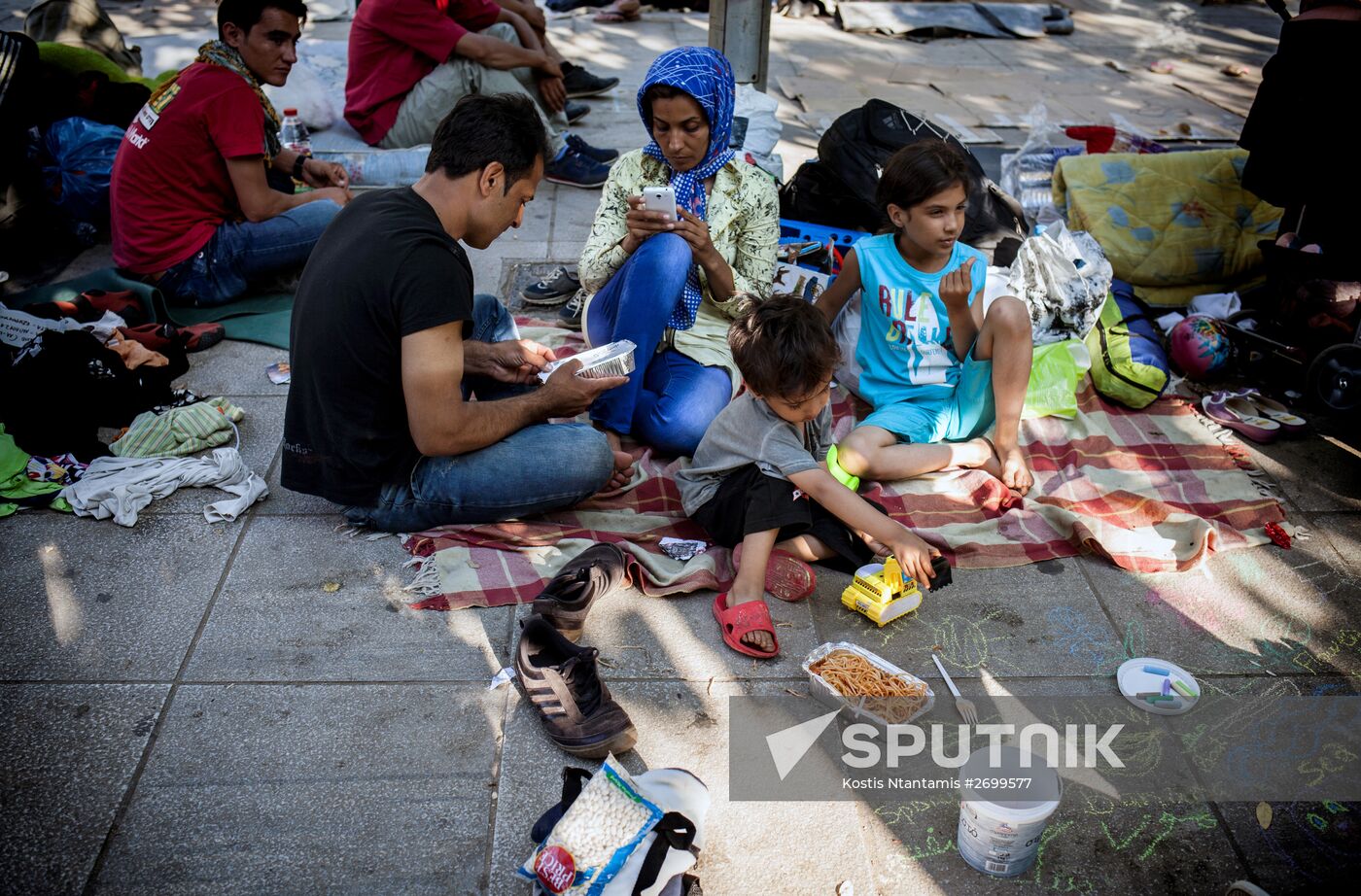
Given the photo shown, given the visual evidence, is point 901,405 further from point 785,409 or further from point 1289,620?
point 1289,620

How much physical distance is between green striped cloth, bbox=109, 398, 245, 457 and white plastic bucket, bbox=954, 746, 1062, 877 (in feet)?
9.04

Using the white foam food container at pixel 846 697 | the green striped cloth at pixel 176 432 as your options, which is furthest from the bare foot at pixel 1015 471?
the green striped cloth at pixel 176 432

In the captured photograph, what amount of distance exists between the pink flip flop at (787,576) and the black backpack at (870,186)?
204 centimetres

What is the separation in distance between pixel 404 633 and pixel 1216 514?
8.82 feet

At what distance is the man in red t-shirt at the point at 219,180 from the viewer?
408cm

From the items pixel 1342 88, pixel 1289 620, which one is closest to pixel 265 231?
pixel 1289 620

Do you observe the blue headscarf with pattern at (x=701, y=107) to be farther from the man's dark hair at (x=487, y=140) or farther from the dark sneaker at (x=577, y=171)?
the dark sneaker at (x=577, y=171)

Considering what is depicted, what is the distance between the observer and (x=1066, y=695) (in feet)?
8.77

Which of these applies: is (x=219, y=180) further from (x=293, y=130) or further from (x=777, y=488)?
(x=777, y=488)

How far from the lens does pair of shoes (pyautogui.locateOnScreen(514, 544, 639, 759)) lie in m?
2.41

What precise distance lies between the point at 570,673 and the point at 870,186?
113 inches

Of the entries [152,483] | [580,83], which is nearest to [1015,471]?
[152,483]

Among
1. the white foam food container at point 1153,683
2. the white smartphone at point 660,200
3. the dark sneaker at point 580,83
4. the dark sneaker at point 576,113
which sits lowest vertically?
the white foam food container at point 1153,683

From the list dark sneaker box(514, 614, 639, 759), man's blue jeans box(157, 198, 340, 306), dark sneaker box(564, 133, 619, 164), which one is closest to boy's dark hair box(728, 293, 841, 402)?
dark sneaker box(514, 614, 639, 759)
